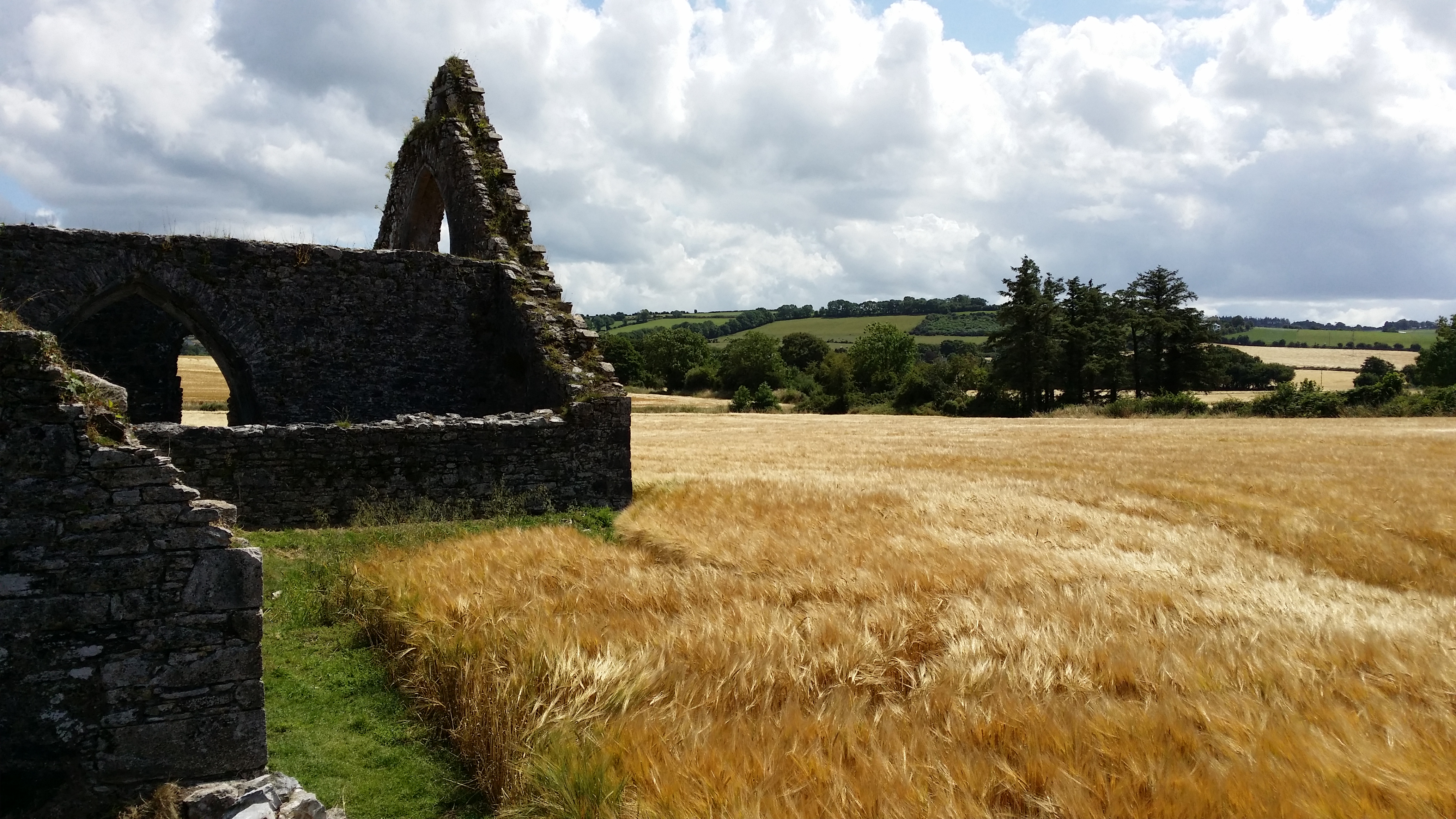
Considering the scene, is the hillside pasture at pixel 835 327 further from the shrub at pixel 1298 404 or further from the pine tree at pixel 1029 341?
the shrub at pixel 1298 404

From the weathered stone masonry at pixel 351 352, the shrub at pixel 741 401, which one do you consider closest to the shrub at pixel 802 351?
the shrub at pixel 741 401

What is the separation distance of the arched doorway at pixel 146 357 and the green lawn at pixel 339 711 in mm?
4782

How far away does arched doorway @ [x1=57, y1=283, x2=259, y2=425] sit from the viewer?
13109 mm

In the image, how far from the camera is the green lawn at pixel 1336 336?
12244 cm

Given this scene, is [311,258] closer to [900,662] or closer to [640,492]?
[640,492]

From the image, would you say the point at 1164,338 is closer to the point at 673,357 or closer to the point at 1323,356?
the point at 673,357

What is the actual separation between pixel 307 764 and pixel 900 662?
13.2ft

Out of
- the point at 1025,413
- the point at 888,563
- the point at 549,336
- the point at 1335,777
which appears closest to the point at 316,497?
the point at 549,336

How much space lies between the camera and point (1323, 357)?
104 metres

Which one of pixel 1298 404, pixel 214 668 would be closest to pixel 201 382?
pixel 214 668

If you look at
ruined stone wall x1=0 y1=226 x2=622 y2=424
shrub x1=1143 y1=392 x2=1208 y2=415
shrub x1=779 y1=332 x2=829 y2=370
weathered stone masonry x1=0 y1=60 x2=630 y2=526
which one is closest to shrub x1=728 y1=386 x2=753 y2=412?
shrub x1=1143 y1=392 x2=1208 y2=415

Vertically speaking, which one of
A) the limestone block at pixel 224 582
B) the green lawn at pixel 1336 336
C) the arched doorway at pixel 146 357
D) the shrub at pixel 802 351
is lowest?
the limestone block at pixel 224 582

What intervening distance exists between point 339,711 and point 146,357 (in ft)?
38.6

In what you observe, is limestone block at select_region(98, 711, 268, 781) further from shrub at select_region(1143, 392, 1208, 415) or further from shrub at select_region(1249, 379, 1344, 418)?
shrub at select_region(1143, 392, 1208, 415)
